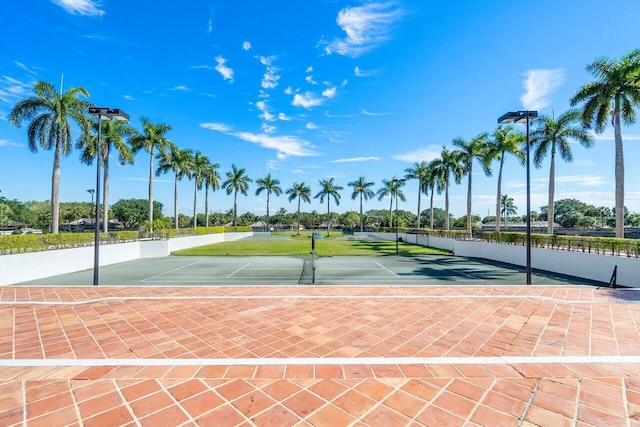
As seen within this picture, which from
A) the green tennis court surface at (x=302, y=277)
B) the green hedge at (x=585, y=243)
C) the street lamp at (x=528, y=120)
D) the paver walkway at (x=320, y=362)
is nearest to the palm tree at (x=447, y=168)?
the green hedge at (x=585, y=243)

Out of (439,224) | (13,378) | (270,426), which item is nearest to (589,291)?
(270,426)

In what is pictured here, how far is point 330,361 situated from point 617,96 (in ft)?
68.2

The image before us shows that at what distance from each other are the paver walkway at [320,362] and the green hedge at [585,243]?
24.5 ft

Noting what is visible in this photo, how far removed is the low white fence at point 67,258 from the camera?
11.4m

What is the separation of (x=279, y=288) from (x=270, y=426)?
227 inches

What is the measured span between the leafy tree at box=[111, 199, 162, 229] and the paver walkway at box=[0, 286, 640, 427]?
233 feet

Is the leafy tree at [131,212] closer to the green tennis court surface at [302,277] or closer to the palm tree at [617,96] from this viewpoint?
the green tennis court surface at [302,277]

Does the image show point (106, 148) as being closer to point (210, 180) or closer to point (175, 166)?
point (175, 166)

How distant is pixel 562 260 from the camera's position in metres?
13.7

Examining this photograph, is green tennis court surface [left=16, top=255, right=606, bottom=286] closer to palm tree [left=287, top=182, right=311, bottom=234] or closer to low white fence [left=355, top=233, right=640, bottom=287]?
low white fence [left=355, top=233, right=640, bottom=287]

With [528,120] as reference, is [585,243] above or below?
below

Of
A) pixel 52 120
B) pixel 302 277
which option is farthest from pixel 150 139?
pixel 302 277

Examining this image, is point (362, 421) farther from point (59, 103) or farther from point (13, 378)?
point (59, 103)

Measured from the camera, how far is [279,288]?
26.7 ft
